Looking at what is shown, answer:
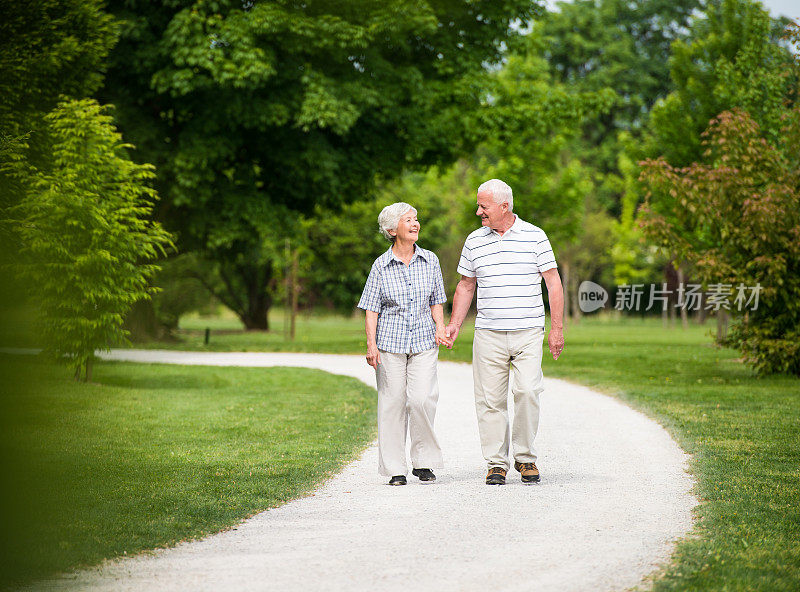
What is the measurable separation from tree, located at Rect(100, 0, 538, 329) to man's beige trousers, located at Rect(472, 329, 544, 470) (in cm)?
1198

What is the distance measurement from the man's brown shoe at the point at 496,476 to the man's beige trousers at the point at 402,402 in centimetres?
41

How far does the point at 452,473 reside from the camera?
24.2 feet

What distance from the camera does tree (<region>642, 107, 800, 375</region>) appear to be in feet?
49.4

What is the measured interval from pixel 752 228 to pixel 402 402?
1036cm

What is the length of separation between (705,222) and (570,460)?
918cm

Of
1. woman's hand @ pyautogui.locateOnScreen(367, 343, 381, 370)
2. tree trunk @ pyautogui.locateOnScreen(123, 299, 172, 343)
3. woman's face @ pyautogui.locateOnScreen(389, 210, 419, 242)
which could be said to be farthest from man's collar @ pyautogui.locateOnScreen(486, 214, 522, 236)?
tree trunk @ pyautogui.locateOnScreen(123, 299, 172, 343)

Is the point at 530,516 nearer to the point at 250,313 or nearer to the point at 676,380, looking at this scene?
the point at 676,380

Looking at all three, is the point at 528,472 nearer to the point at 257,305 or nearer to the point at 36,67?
the point at 36,67

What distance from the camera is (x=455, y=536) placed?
17.2ft

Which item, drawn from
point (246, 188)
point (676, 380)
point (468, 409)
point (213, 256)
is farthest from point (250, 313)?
point (468, 409)

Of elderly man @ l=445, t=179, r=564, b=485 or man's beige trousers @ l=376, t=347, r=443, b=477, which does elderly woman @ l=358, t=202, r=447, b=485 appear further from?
elderly man @ l=445, t=179, r=564, b=485

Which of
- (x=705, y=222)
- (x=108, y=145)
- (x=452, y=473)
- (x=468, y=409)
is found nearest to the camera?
(x=452, y=473)

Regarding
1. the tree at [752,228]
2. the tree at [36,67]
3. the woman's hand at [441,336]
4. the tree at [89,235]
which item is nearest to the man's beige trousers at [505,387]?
the woman's hand at [441,336]

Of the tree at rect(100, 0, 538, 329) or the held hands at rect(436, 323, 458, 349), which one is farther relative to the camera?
the tree at rect(100, 0, 538, 329)
